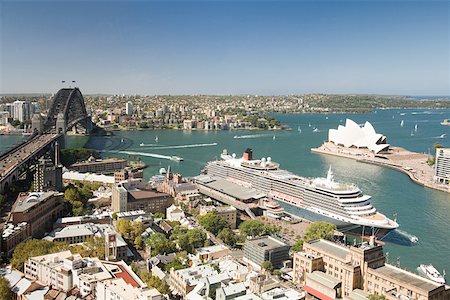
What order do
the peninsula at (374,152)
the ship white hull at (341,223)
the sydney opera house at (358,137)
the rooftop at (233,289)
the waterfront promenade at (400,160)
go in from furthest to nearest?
the sydney opera house at (358,137) < the peninsula at (374,152) < the waterfront promenade at (400,160) < the ship white hull at (341,223) < the rooftop at (233,289)

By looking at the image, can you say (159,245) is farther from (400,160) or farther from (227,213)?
(400,160)

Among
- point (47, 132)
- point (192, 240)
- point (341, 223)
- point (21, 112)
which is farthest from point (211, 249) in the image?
point (21, 112)

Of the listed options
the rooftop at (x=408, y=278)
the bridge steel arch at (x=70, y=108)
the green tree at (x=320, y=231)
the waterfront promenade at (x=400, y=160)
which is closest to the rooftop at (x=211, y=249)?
the green tree at (x=320, y=231)

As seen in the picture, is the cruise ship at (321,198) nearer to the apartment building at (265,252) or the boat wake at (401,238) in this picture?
the boat wake at (401,238)

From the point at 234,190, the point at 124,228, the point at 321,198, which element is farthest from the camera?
the point at 234,190

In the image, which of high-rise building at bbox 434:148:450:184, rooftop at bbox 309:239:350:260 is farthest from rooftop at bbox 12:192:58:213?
high-rise building at bbox 434:148:450:184
